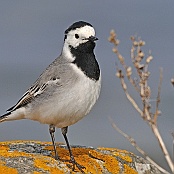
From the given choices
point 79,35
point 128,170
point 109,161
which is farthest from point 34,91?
point 128,170

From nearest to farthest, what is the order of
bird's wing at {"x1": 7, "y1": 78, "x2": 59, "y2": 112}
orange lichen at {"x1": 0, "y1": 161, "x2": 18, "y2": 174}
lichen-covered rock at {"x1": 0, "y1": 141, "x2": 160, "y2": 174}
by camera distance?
orange lichen at {"x1": 0, "y1": 161, "x2": 18, "y2": 174}
lichen-covered rock at {"x1": 0, "y1": 141, "x2": 160, "y2": 174}
bird's wing at {"x1": 7, "y1": 78, "x2": 59, "y2": 112}

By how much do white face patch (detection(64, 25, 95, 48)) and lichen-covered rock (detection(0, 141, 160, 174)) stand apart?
123 cm

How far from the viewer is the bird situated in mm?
6027

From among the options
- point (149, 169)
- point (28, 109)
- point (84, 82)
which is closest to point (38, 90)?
point (28, 109)

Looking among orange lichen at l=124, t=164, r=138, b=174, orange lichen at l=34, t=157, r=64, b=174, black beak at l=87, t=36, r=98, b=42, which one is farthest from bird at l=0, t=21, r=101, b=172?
orange lichen at l=124, t=164, r=138, b=174

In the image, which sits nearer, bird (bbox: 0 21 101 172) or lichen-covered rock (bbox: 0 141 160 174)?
lichen-covered rock (bbox: 0 141 160 174)

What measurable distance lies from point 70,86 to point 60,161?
2.65ft

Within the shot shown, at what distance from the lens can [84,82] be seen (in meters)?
6.05

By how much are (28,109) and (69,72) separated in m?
0.72

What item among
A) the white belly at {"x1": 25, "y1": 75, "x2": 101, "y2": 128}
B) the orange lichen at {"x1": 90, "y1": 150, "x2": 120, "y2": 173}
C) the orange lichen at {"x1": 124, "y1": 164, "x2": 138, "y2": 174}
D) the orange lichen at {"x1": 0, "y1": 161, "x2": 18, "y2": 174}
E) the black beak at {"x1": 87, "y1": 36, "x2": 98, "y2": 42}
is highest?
the black beak at {"x1": 87, "y1": 36, "x2": 98, "y2": 42}

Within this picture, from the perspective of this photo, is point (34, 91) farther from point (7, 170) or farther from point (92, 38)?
point (7, 170)

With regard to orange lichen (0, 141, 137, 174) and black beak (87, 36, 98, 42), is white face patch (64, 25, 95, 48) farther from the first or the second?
orange lichen (0, 141, 137, 174)

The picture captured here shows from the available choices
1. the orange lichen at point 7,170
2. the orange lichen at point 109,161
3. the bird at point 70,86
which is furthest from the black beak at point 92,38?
the orange lichen at point 7,170

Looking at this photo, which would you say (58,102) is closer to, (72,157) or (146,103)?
(72,157)
